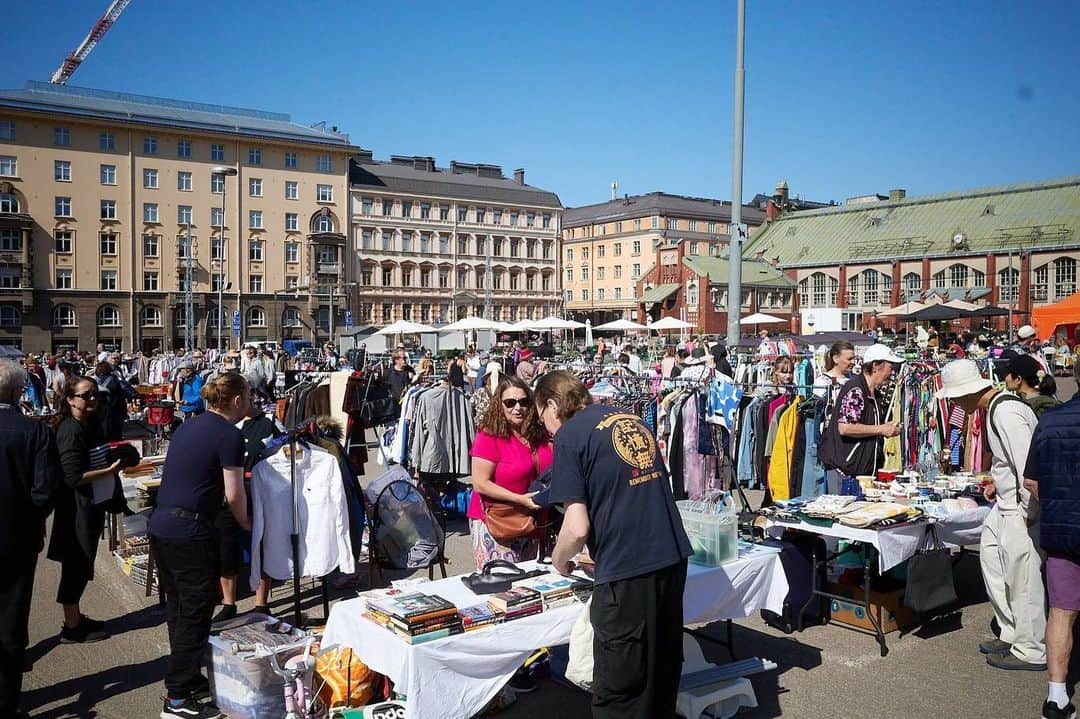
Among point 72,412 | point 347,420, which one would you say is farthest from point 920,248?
point 72,412

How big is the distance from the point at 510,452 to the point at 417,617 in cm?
177

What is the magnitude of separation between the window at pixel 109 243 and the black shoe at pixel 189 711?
211ft

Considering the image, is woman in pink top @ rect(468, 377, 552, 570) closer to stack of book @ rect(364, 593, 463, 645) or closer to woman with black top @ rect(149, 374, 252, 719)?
stack of book @ rect(364, 593, 463, 645)

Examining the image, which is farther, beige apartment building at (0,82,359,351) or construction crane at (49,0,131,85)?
construction crane at (49,0,131,85)

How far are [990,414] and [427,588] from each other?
380 centimetres

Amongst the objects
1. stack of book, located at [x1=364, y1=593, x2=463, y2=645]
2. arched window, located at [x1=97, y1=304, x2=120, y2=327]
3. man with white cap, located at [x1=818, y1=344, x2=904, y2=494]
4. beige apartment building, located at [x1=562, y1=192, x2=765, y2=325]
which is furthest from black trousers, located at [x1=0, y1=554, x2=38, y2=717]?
beige apartment building, located at [x1=562, y1=192, x2=765, y2=325]

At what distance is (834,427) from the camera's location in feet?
24.7

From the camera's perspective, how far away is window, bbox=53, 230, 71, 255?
59438mm

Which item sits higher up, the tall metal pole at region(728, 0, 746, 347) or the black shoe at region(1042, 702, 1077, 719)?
the tall metal pole at region(728, 0, 746, 347)

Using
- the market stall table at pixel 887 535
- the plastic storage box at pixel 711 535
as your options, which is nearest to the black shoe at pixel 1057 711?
the market stall table at pixel 887 535

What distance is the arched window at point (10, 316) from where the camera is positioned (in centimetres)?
5631

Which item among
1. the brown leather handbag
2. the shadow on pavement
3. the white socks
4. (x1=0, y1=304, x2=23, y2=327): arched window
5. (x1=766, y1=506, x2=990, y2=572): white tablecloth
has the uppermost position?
(x1=0, y1=304, x2=23, y2=327): arched window

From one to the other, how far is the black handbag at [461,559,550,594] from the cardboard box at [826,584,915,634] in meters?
2.78

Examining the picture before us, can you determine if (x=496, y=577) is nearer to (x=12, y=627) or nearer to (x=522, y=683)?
(x=522, y=683)
